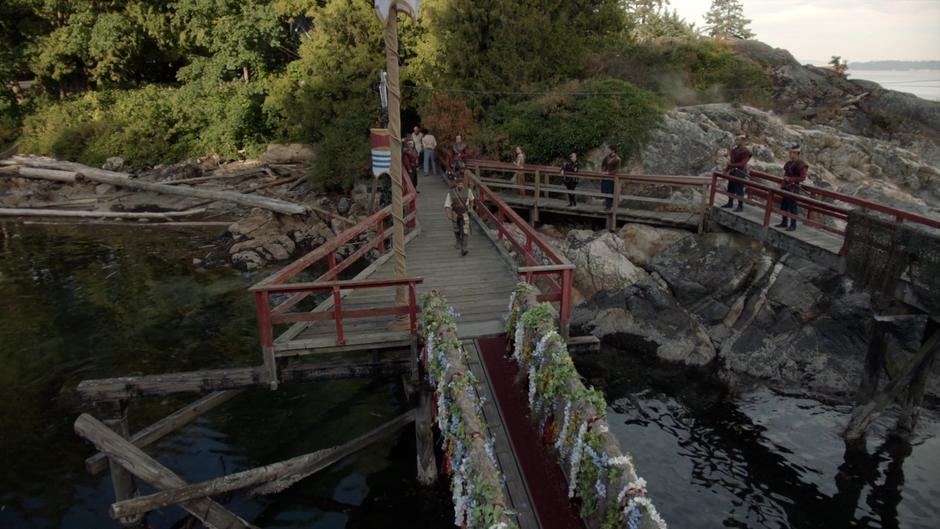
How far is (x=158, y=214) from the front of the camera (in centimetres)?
2688

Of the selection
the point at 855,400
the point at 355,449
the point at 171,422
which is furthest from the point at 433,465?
the point at 855,400

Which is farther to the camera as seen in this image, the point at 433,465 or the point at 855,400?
the point at 855,400

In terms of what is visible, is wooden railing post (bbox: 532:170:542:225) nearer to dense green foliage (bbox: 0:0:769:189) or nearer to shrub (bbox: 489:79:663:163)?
shrub (bbox: 489:79:663:163)

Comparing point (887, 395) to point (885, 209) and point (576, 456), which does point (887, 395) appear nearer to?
point (885, 209)

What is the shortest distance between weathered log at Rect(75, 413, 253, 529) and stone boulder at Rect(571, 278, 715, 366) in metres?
9.94

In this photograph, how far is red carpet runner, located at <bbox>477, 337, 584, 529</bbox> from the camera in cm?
649

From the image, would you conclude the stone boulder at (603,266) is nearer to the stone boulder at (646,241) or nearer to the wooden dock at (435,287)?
the stone boulder at (646,241)

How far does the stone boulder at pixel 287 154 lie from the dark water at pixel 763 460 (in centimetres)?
2340

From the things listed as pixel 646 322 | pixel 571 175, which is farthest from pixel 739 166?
pixel 646 322

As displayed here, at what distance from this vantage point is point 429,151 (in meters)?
23.4

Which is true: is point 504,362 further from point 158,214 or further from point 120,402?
point 158,214

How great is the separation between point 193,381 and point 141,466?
137cm

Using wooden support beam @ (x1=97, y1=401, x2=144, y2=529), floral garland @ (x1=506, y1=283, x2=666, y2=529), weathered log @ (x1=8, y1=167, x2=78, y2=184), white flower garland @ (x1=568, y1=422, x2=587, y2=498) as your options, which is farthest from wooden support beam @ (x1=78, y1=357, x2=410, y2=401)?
weathered log @ (x1=8, y1=167, x2=78, y2=184)

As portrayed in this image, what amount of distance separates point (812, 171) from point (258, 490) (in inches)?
785
